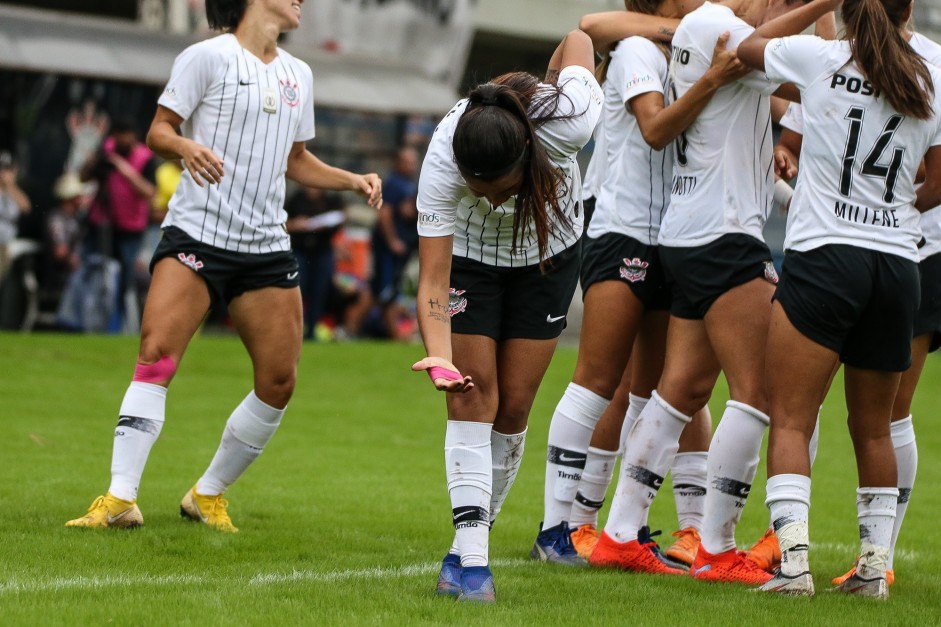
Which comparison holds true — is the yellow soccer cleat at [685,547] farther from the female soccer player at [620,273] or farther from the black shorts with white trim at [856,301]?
the black shorts with white trim at [856,301]

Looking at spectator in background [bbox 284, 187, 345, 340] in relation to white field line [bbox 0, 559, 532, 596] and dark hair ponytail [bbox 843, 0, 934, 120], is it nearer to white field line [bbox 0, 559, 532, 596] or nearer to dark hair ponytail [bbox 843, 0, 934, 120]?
white field line [bbox 0, 559, 532, 596]

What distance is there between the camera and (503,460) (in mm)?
5445

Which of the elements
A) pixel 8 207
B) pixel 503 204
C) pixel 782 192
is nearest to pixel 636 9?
pixel 782 192

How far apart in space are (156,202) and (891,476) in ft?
37.6

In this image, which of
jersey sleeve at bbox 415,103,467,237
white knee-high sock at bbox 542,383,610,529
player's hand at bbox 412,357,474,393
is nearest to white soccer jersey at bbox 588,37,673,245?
white knee-high sock at bbox 542,383,610,529

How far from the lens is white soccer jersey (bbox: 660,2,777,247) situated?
215 inches

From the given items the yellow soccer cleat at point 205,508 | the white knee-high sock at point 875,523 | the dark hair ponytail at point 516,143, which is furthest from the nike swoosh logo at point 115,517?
the white knee-high sock at point 875,523

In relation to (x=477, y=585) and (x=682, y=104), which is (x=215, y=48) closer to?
(x=682, y=104)

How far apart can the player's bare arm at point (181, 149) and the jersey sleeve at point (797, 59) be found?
2331 millimetres

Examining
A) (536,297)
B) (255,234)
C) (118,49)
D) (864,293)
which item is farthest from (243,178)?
(118,49)

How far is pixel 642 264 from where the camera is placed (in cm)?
581

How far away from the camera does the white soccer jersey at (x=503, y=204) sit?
15.7ft

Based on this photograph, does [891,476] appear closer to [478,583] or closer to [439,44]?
[478,583]

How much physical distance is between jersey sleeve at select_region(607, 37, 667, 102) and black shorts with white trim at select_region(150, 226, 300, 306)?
177 centimetres
